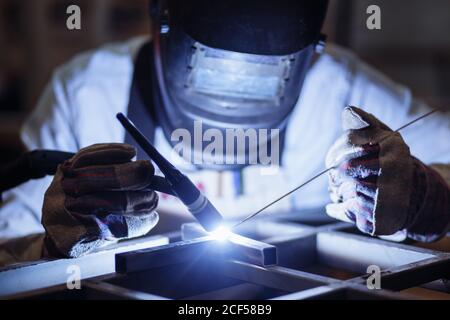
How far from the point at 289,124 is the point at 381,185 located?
0.85 metres

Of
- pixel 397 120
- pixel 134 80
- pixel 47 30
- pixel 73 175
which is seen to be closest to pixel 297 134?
pixel 397 120

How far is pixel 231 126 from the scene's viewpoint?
4.89 ft

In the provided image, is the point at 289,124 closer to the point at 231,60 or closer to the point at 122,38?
the point at 231,60

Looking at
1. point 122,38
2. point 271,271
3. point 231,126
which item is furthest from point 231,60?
point 122,38

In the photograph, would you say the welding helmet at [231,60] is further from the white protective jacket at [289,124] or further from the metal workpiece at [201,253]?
the metal workpiece at [201,253]

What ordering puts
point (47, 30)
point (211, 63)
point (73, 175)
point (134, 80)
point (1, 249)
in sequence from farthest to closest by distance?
1. point (47, 30)
2. point (134, 80)
3. point (1, 249)
4. point (211, 63)
5. point (73, 175)

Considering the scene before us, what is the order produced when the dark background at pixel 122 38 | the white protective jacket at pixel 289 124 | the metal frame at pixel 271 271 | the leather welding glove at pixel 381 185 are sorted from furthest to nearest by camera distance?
the dark background at pixel 122 38 < the white protective jacket at pixel 289 124 < the leather welding glove at pixel 381 185 < the metal frame at pixel 271 271

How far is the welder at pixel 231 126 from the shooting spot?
1099 millimetres

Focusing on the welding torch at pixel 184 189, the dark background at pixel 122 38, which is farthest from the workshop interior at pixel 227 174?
the dark background at pixel 122 38

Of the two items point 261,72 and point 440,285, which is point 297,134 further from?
point 440,285

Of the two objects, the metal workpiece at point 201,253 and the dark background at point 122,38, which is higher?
the dark background at point 122,38

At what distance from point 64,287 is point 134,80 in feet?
2.91

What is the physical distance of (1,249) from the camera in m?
1.48
